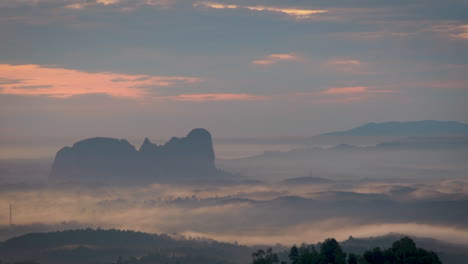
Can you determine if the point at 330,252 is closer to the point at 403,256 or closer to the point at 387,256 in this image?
the point at 387,256

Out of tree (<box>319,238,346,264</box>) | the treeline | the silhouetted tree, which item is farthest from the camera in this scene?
tree (<box>319,238,346,264</box>)

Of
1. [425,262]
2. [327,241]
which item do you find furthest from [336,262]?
[425,262]

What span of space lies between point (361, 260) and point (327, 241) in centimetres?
830

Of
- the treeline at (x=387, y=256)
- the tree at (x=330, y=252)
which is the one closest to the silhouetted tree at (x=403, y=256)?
the treeline at (x=387, y=256)

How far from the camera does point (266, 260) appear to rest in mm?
112312

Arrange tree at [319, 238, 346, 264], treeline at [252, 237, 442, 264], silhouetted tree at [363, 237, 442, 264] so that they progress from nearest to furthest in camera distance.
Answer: silhouetted tree at [363, 237, 442, 264] < treeline at [252, 237, 442, 264] < tree at [319, 238, 346, 264]

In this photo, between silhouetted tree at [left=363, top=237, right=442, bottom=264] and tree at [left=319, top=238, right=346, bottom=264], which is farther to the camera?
tree at [left=319, top=238, right=346, bottom=264]

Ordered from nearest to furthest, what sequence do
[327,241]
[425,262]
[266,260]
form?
[425,262] < [327,241] < [266,260]

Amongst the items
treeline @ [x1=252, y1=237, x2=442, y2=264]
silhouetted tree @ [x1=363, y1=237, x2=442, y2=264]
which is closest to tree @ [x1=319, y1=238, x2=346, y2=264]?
treeline @ [x1=252, y1=237, x2=442, y2=264]

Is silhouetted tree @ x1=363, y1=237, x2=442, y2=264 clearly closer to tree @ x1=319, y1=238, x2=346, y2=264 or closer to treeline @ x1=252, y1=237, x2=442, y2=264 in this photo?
treeline @ x1=252, y1=237, x2=442, y2=264

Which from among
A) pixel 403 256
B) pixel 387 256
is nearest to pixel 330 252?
pixel 387 256

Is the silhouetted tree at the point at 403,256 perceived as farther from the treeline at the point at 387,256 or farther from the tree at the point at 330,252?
the tree at the point at 330,252

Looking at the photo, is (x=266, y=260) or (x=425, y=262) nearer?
(x=425, y=262)

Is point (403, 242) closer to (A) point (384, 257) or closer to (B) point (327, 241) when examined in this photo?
(A) point (384, 257)
